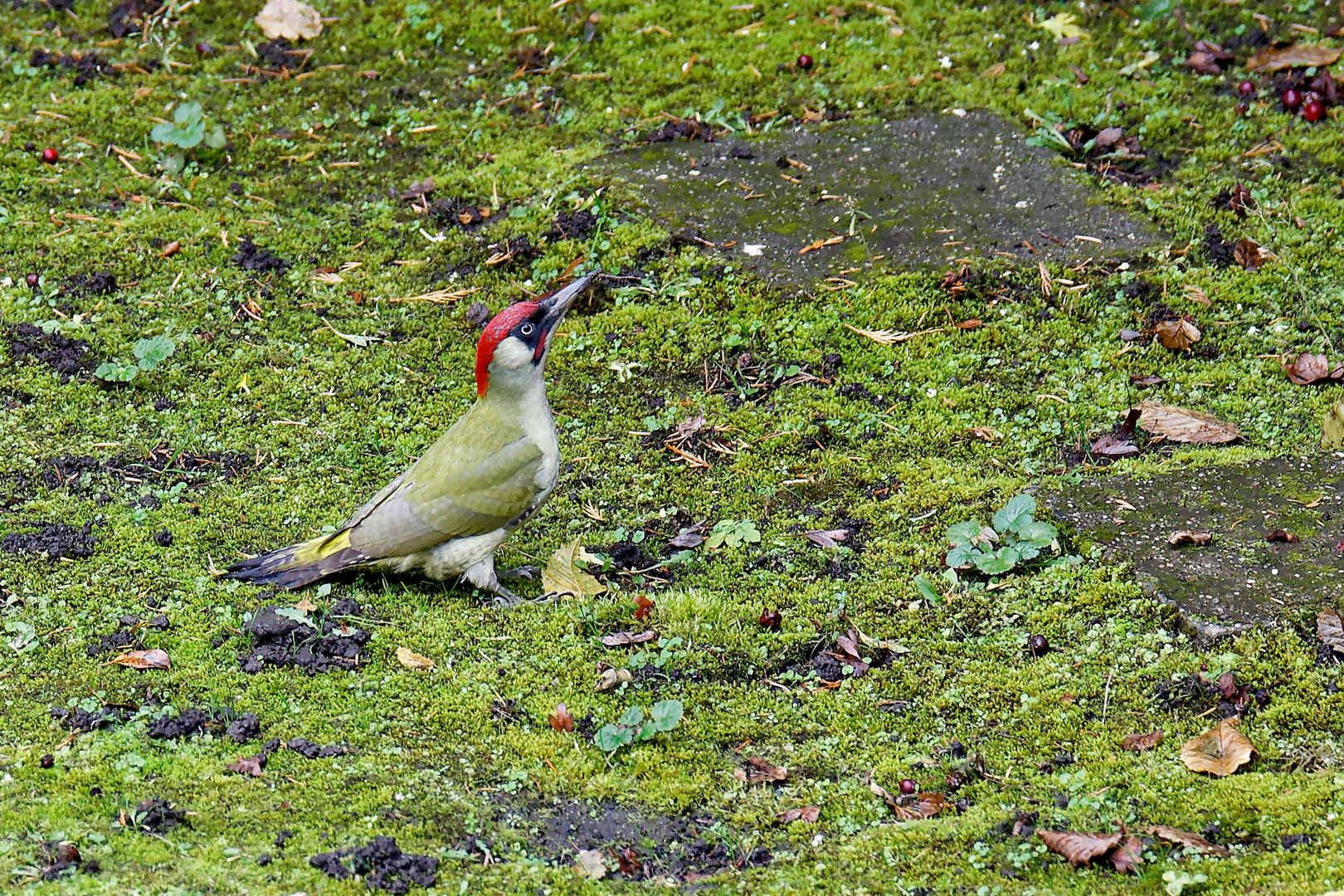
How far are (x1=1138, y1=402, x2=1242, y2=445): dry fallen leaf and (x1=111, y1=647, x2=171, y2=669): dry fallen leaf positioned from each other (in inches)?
174

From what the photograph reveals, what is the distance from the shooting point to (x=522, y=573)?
228 inches

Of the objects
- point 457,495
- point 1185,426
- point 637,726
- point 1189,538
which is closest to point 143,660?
point 457,495

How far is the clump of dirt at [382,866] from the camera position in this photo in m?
3.64

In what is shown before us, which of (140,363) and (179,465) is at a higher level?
(140,363)

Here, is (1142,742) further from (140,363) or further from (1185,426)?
(140,363)

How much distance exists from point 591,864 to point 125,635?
7.13 feet

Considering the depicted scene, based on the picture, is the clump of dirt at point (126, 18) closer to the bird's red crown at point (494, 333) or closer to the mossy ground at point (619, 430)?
the mossy ground at point (619, 430)

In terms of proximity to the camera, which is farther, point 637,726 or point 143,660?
point 143,660

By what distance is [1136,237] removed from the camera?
7.28m

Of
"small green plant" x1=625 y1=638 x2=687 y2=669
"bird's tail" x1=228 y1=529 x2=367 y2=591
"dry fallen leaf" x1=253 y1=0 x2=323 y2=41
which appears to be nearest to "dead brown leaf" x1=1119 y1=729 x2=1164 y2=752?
"small green plant" x1=625 y1=638 x2=687 y2=669

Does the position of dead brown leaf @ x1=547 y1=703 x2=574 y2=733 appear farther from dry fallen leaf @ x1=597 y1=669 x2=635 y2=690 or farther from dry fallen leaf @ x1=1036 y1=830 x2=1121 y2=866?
dry fallen leaf @ x1=1036 y1=830 x2=1121 y2=866

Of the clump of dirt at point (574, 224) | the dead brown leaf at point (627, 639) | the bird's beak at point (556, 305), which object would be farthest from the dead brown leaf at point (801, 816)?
the clump of dirt at point (574, 224)

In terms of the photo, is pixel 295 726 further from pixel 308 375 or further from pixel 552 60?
pixel 552 60

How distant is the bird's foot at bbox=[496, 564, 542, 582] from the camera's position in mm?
5773
